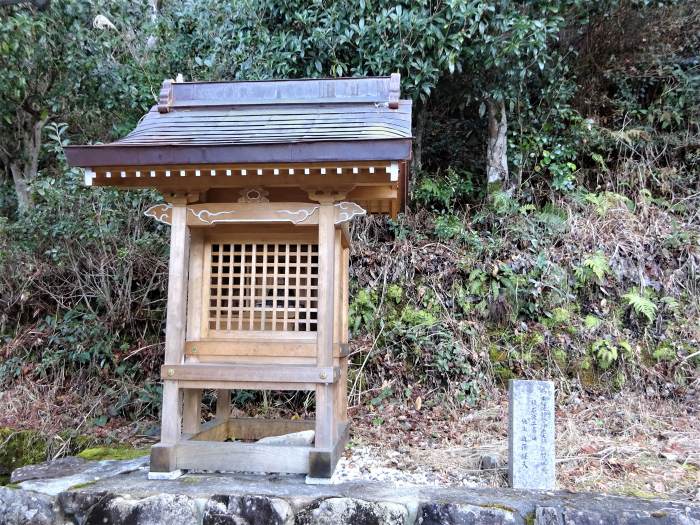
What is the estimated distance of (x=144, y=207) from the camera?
7449 millimetres

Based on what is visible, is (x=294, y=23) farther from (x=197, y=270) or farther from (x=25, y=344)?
(x=25, y=344)

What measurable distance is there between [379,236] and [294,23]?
3482 millimetres

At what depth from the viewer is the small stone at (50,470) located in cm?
421

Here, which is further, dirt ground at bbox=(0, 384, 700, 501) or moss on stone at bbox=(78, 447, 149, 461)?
moss on stone at bbox=(78, 447, 149, 461)

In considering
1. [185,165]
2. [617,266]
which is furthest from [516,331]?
[185,165]

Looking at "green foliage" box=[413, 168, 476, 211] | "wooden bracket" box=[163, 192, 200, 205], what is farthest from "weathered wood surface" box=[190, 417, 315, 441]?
"green foliage" box=[413, 168, 476, 211]

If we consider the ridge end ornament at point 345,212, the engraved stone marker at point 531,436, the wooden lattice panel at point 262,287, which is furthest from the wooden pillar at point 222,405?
the engraved stone marker at point 531,436

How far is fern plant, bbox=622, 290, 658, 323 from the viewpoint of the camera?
675cm

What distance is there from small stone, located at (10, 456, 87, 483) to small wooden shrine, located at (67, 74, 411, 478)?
0.95 m

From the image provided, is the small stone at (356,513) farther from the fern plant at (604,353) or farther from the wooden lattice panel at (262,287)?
the fern plant at (604,353)

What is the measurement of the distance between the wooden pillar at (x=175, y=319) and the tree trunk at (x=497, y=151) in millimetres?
5727

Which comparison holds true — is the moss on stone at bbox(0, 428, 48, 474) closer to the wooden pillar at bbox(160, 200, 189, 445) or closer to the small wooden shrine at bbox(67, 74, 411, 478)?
the small wooden shrine at bbox(67, 74, 411, 478)

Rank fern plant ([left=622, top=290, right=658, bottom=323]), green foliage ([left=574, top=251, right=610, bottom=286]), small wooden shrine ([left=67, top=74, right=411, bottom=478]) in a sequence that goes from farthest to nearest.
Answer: green foliage ([left=574, top=251, right=610, bottom=286]) < fern plant ([left=622, top=290, right=658, bottom=323]) < small wooden shrine ([left=67, top=74, right=411, bottom=478])

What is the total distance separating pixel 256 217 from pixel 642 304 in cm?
544
